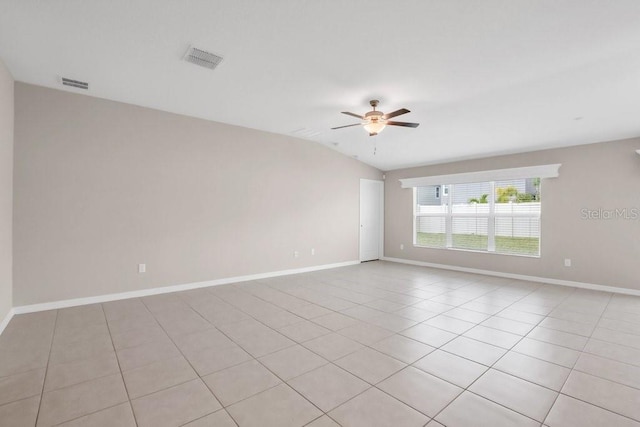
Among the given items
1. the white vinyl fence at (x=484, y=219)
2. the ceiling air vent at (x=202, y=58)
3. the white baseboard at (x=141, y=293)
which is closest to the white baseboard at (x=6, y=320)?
the white baseboard at (x=141, y=293)

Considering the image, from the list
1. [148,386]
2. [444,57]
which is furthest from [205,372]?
[444,57]

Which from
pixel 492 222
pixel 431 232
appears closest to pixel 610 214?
pixel 492 222

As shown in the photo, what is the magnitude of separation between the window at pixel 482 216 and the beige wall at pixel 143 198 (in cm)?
292

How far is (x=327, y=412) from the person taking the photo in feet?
6.05

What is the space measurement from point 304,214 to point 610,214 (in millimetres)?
5164

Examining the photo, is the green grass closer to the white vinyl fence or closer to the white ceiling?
the white vinyl fence

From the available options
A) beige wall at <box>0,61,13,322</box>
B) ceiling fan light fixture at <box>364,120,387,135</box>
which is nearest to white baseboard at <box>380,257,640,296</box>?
ceiling fan light fixture at <box>364,120,387,135</box>

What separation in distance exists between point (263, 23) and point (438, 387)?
310cm

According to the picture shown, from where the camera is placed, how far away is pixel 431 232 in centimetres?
721

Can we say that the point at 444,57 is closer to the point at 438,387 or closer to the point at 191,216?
the point at 438,387

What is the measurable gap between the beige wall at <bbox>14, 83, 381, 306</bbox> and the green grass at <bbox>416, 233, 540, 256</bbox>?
2.92 m

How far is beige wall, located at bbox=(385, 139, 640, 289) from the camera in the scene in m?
4.60

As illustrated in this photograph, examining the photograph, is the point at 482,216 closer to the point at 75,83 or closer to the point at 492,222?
the point at 492,222

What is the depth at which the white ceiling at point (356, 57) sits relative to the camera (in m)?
2.31
